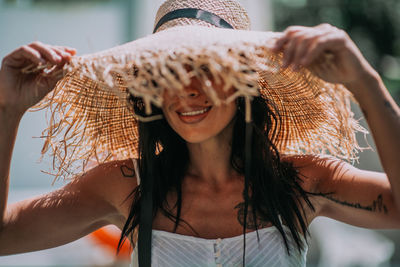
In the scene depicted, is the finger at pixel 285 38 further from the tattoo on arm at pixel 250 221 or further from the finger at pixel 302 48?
the tattoo on arm at pixel 250 221

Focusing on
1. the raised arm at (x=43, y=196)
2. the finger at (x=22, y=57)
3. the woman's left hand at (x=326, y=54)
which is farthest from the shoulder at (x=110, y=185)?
the woman's left hand at (x=326, y=54)

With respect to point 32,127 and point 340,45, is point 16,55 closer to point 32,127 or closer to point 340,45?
point 340,45

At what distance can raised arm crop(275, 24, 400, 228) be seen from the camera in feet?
4.39

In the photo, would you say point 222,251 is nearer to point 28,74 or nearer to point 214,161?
point 214,161

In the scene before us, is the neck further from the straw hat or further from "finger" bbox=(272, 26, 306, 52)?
"finger" bbox=(272, 26, 306, 52)

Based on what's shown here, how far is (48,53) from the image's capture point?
4.99 ft

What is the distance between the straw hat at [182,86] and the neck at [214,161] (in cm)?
22

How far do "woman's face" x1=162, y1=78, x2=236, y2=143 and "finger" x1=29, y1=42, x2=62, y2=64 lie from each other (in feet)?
1.24

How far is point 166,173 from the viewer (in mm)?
1992

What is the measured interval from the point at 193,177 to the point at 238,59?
2.56 feet

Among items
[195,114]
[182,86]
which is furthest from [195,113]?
[182,86]

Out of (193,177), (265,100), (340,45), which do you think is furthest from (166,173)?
(340,45)

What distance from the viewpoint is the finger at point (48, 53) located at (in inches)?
59.9

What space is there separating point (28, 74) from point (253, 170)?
2.93ft
